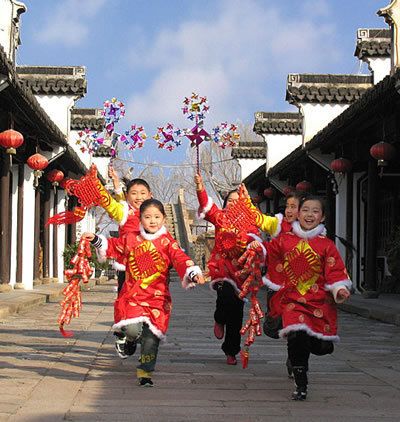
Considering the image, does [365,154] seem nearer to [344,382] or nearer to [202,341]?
[202,341]

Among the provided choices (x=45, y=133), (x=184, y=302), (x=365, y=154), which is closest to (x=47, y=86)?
(x=45, y=133)

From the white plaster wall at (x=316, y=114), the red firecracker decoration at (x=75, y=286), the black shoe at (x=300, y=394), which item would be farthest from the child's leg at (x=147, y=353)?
the white plaster wall at (x=316, y=114)

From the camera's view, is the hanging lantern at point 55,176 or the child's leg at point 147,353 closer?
the child's leg at point 147,353

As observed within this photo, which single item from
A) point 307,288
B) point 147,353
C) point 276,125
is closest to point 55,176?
point 276,125

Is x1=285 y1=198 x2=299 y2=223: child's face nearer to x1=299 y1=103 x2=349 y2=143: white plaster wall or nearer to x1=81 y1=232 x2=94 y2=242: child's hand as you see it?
x1=81 y1=232 x2=94 y2=242: child's hand

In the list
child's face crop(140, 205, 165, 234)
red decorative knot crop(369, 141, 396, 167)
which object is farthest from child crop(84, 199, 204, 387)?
red decorative knot crop(369, 141, 396, 167)

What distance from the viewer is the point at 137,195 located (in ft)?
25.0

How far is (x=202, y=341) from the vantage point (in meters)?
9.82

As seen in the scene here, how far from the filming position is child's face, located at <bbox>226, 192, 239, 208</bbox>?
7719 mm

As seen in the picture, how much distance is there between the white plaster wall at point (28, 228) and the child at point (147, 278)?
1274cm

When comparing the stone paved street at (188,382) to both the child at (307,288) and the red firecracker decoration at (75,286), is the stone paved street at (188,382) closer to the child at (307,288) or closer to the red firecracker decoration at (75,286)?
the child at (307,288)

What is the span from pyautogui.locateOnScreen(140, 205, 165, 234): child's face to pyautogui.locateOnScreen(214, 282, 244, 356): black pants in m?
1.43

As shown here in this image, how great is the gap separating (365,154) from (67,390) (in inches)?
490

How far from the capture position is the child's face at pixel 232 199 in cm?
772
